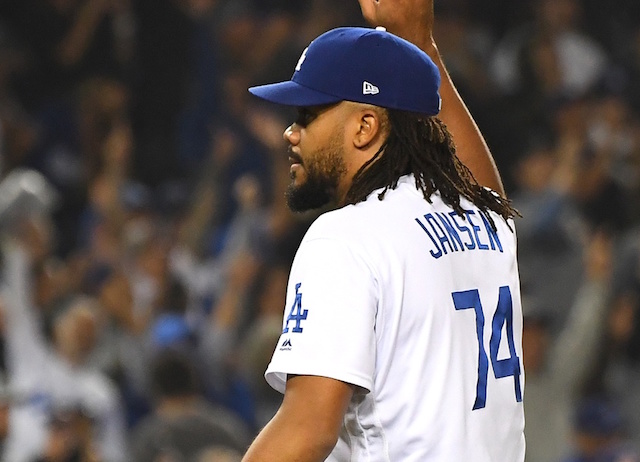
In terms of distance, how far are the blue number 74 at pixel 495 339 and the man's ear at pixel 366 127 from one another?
1.01 ft

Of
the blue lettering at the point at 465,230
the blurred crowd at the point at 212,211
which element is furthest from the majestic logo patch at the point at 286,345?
the blurred crowd at the point at 212,211

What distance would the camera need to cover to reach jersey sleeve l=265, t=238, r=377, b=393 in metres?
1.85

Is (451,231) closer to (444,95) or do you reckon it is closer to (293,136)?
(293,136)

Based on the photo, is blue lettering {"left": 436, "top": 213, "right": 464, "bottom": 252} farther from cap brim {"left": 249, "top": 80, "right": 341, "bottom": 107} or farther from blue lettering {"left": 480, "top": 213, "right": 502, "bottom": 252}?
cap brim {"left": 249, "top": 80, "right": 341, "bottom": 107}

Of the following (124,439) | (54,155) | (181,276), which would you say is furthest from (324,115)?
(54,155)

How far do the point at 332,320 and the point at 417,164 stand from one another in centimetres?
39

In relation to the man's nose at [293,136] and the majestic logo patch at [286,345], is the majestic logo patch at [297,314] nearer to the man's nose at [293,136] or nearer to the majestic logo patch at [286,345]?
the majestic logo patch at [286,345]

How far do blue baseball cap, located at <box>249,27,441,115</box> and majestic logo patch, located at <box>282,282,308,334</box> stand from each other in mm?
352

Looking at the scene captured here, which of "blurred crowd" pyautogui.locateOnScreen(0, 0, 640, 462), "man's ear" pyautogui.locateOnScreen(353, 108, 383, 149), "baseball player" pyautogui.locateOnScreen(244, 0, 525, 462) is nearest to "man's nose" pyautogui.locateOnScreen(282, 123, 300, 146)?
"baseball player" pyautogui.locateOnScreen(244, 0, 525, 462)

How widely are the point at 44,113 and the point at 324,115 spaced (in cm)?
622

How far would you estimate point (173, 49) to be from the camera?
8164 millimetres

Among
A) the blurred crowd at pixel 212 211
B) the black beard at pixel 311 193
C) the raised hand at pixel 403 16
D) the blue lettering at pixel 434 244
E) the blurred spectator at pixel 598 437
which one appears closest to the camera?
the blue lettering at pixel 434 244

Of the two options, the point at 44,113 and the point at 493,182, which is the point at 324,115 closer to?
the point at 493,182

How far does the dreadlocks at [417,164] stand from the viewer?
207 centimetres
